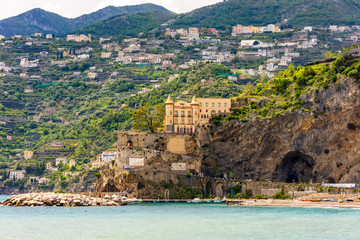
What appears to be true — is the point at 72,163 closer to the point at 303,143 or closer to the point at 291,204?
the point at 303,143

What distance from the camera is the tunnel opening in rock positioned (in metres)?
101

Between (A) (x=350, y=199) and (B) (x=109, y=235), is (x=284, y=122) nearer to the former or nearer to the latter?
(A) (x=350, y=199)

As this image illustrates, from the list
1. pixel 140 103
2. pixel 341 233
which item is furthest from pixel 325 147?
pixel 140 103

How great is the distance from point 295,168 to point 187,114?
57.0ft

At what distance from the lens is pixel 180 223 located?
67500 millimetres

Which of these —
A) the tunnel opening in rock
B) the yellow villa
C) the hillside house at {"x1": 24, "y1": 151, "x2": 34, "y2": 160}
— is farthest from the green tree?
the hillside house at {"x1": 24, "y1": 151, "x2": 34, "y2": 160}

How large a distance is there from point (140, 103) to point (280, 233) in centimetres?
9335

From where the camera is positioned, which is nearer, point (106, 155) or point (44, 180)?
point (106, 155)

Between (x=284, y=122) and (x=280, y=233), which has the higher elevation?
(x=284, y=122)

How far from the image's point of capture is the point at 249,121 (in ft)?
337

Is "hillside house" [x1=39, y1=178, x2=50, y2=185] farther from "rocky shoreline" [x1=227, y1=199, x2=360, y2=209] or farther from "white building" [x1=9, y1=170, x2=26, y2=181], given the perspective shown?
"rocky shoreline" [x1=227, y1=199, x2=360, y2=209]

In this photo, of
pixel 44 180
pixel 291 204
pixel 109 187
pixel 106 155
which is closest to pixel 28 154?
pixel 44 180

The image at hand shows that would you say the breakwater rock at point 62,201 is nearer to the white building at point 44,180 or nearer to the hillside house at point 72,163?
the hillside house at point 72,163

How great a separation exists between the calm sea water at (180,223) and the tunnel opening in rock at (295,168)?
1734 cm
